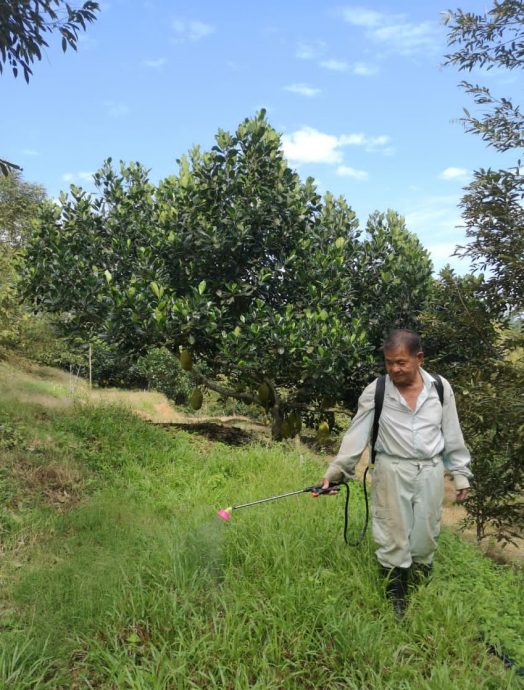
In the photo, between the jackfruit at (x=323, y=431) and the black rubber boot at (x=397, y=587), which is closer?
the black rubber boot at (x=397, y=587)

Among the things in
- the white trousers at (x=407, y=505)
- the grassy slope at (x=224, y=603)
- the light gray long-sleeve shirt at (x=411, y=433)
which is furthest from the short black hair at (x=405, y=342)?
the grassy slope at (x=224, y=603)

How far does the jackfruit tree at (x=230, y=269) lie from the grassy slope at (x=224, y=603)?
11.0ft

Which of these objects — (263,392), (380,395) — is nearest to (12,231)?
(263,392)

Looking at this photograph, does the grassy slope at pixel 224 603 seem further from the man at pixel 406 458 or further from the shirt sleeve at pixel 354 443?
the shirt sleeve at pixel 354 443

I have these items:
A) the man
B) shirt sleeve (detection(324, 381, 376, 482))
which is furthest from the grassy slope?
shirt sleeve (detection(324, 381, 376, 482))

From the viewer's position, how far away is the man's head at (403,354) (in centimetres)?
350

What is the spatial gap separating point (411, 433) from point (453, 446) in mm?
340

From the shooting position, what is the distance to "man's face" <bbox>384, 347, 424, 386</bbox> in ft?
11.5

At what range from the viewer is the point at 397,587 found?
3660 mm

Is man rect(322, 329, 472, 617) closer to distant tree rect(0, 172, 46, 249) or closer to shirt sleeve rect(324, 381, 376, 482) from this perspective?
shirt sleeve rect(324, 381, 376, 482)

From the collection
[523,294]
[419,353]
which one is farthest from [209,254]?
[419,353]

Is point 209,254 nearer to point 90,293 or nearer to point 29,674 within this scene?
point 90,293

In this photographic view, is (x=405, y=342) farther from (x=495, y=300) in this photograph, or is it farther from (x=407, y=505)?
(x=495, y=300)

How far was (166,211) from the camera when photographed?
9289 millimetres
